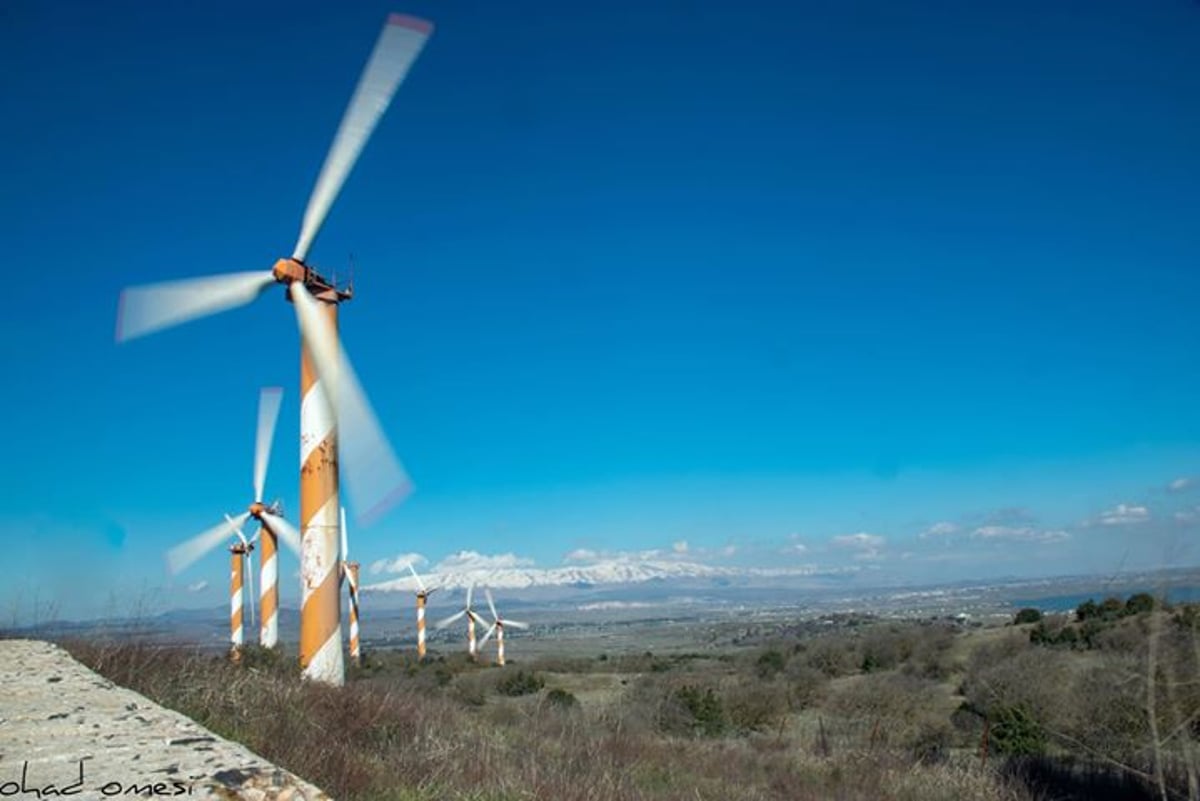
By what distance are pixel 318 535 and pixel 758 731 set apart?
10939 mm

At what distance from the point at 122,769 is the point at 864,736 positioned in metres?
13.8

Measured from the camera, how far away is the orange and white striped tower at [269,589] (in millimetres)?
23438

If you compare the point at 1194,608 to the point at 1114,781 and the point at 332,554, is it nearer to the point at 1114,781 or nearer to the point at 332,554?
the point at 1114,781

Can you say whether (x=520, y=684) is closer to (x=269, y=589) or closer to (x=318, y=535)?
(x=269, y=589)

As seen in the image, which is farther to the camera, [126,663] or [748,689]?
[748,689]

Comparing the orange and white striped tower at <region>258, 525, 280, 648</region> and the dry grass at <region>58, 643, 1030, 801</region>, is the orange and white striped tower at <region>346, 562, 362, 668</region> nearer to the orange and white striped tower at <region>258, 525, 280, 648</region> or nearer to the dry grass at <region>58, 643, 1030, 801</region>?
the orange and white striped tower at <region>258, 525, 280, 648</region>

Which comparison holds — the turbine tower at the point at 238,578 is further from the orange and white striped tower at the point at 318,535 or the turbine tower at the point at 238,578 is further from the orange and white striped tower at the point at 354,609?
the orange and white striped tower at the point at 318,535

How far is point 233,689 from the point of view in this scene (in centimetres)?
701

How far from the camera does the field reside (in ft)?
20.6

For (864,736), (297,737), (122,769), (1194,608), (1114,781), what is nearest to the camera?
(122,769)

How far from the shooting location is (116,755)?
11.0 ft

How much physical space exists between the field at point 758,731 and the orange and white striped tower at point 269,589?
8225 mm

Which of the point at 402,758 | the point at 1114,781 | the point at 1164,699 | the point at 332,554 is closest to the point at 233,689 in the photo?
the point at 402,758

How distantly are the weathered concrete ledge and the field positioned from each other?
1.44 meters
